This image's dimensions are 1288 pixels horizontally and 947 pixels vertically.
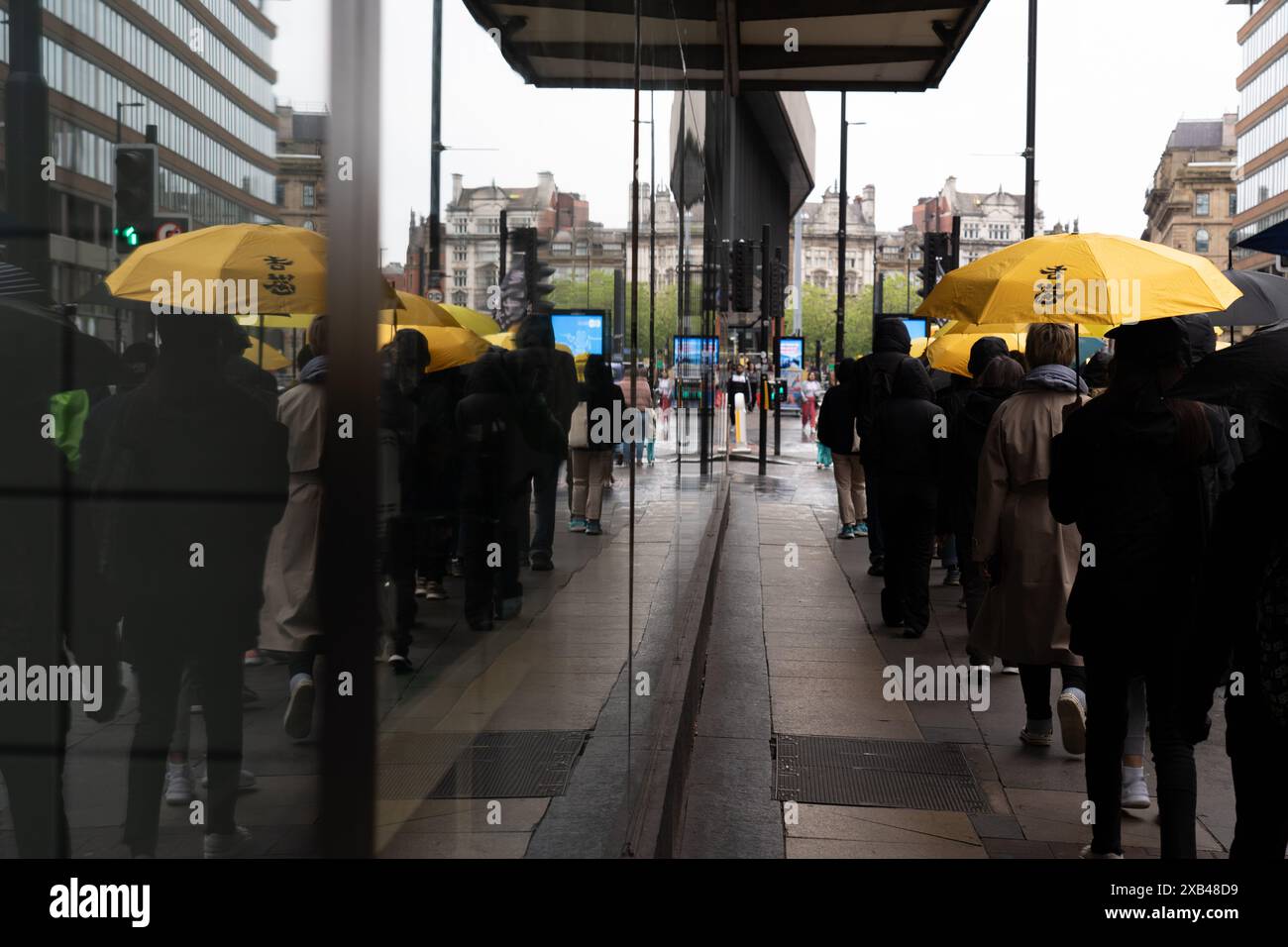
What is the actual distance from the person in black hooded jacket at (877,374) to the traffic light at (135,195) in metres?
8.47

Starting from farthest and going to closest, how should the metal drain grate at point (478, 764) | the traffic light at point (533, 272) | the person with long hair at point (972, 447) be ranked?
1. the person with long hair at point (972, 447)
2. the traffic light at point (533, 272)
3. the metal drain grate at point (478, 764)

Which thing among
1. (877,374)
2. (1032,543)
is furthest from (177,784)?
(877,374)

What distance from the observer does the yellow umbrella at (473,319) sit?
218 centimetres

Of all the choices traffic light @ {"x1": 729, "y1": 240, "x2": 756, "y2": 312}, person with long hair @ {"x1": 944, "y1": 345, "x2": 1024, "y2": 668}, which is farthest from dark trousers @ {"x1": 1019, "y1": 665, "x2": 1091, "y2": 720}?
traffic light @ {"x1": 729, "y1": 240, "x2": 756, "y2": 312}

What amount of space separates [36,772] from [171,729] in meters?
0.13

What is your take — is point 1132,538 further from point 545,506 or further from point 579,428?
point 545,506

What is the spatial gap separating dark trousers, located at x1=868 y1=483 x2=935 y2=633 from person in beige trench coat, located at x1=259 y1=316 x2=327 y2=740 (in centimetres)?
819

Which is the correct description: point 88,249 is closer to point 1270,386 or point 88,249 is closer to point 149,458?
point 149,458

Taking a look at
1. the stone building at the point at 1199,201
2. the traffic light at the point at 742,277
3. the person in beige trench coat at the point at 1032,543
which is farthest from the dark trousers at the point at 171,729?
the stone building at the point at 1199,201

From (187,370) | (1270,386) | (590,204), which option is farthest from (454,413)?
(1270,386)

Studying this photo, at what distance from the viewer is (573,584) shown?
11.1 feet

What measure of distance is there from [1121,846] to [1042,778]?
3.72ft

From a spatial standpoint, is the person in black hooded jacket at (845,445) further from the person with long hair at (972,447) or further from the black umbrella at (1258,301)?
the black umbrella at (1258,301)

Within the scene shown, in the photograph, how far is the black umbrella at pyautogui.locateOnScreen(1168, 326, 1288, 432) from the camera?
346 centimetres
